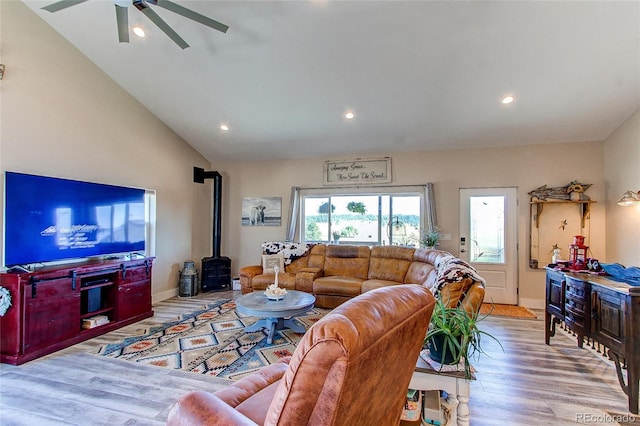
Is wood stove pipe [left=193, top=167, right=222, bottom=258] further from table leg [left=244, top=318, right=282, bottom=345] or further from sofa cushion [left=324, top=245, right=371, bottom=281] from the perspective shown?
table leg [left=244, top=318, right=282, bottom=345]

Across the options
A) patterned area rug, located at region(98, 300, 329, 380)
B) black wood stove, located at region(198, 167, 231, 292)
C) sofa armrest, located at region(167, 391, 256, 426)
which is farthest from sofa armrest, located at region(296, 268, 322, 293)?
sofa armrest, located at region(167, 391, 256, 426)

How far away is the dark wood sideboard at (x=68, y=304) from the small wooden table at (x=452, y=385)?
145 inches

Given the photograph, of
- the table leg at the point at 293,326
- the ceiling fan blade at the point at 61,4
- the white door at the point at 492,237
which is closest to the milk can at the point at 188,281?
the table leg at the point at 293,326

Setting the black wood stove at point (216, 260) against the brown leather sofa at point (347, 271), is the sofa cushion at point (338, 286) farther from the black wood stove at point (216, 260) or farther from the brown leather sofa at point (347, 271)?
the black wood stove at point (216, 260)

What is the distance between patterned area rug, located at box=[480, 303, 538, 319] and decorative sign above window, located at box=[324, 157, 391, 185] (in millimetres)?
2724

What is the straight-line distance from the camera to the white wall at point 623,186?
4.07 metres

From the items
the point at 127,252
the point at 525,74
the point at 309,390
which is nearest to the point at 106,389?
the point at 127,252

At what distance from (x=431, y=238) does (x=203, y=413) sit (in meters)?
4.79

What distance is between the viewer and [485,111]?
4340 millimetres

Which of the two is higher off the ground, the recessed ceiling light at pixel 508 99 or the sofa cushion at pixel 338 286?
the recessed ceiling light at pixel 508 99

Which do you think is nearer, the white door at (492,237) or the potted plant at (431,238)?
the white door at (492,237)

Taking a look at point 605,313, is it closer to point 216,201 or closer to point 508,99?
point 508,99

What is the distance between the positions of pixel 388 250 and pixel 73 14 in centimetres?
525

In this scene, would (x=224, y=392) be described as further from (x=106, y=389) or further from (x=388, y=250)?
(x=388, y=250)
